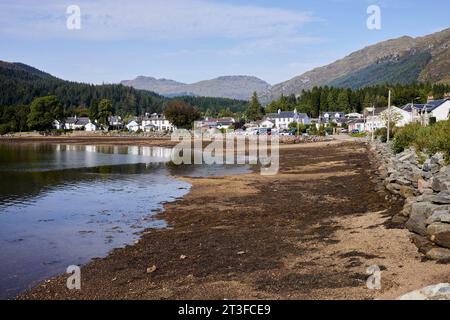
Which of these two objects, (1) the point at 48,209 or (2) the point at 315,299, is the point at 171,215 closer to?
(1) the point at 48,209

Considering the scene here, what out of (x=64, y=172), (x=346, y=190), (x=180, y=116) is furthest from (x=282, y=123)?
(x=346, y=190)

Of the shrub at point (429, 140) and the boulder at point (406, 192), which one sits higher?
the shrub at point (429, 140)

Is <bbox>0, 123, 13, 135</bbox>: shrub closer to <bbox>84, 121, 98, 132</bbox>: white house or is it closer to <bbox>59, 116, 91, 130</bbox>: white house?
<bbox>59, 116, 91, 130</bbox>: white house

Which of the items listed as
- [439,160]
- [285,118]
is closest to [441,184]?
[439,160]

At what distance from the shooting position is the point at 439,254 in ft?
41.0

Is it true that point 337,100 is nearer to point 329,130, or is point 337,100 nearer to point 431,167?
point 329,130

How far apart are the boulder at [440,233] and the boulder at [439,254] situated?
0.20 m

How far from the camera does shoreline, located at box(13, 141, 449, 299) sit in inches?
481

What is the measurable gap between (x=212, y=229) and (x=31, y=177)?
1190 inches

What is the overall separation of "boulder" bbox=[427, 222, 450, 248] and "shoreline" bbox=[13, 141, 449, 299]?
2.51 feet

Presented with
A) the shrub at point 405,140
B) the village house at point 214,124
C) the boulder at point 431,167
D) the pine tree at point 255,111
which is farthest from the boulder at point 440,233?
the pine tree at point 255,111

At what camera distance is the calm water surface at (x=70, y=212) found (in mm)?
17406

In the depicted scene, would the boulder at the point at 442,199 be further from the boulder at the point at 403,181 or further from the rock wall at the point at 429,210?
the boulder at the point at 403,181

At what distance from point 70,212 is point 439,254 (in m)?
21.3
